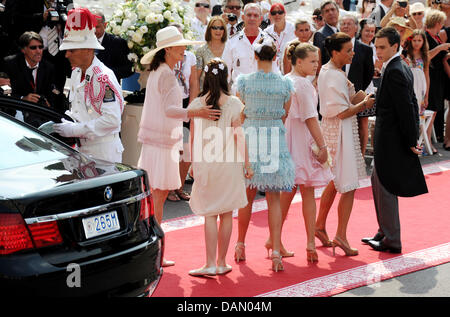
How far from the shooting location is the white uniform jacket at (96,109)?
5.87 metres

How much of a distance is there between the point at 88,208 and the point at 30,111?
168 cm

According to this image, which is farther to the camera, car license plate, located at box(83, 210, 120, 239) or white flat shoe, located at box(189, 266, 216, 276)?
white flat shoe, located at box(189, 266, 216, 276)

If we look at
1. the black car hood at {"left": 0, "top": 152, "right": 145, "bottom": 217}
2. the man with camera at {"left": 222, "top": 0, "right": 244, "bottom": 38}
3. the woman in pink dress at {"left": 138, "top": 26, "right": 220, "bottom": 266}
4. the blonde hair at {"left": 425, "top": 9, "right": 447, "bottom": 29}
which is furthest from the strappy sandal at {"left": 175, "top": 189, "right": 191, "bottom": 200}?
the blonde hair at {"left": 425, "top": 9, "right": 447, "bottom": 29}

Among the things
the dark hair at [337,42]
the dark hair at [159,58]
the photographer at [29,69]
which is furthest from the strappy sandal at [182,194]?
the dark hair at [337,42]

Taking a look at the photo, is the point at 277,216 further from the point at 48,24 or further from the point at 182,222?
the point at 48,24

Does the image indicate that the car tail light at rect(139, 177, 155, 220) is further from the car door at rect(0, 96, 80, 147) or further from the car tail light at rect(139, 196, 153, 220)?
the car door at rect(0, 96, 80, 147)

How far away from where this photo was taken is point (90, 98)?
5.90 meters

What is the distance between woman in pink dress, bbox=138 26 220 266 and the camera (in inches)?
243

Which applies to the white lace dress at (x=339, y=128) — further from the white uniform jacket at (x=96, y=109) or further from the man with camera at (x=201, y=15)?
the man with camera at (x=201, y=15)

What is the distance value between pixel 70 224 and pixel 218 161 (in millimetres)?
2170

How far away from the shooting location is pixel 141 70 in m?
9.28

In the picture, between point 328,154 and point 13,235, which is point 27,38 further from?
point 13,235

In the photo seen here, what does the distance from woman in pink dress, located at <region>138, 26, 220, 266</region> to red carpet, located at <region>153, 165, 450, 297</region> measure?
567 mm

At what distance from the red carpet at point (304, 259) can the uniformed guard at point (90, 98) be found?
1238mm
